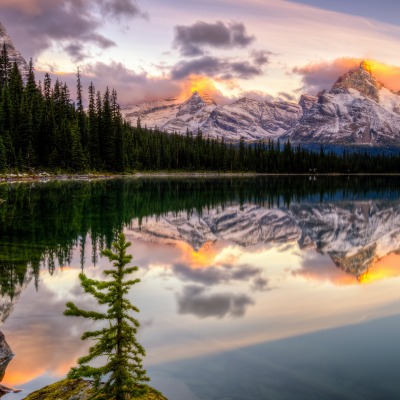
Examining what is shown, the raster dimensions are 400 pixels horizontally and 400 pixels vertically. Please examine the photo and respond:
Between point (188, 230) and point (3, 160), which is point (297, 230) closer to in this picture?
point (188, 230)

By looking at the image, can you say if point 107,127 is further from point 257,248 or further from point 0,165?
point 257,248

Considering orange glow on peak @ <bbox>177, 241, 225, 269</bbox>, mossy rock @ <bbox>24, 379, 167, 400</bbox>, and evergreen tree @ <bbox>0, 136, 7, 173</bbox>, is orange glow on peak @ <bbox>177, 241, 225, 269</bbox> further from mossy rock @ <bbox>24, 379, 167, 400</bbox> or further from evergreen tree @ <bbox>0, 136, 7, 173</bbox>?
evergreen tree @ <bbox>0, 136, 7, 173</bbox>

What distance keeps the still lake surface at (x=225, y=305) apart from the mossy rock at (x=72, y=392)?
1.26 metres

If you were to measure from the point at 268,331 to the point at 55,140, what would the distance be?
108248mm

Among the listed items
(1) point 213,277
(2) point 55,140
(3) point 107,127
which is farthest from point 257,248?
(3) point 107,127

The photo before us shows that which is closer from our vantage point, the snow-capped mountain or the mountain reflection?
the mountain reflection

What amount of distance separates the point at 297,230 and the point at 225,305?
25312mm

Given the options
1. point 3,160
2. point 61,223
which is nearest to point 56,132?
point 3,160

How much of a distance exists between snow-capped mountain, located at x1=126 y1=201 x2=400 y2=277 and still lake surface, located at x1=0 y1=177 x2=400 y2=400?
257mm

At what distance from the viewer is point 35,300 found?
18016 mm

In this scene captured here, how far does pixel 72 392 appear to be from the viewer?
9.42 meters

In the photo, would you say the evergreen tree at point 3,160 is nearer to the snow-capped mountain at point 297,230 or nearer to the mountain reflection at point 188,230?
the mountain reflection at point 188,230

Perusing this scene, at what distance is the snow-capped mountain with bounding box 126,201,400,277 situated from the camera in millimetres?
33125

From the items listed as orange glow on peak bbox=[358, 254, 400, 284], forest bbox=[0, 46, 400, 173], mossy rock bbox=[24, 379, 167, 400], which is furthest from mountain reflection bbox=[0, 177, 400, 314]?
forest bbox=[0, 46, 400, 173]
